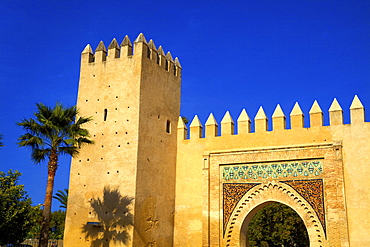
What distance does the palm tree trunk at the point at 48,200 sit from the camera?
33.2ft

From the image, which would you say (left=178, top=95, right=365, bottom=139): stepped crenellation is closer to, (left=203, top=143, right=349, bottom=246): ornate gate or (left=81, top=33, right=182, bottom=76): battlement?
(left=203, top=143, right=349, bottom=246): ornate gate

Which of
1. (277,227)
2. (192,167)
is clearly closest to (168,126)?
(192,167)

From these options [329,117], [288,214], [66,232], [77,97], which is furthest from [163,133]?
[288,214]

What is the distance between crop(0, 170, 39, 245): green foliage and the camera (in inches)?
450

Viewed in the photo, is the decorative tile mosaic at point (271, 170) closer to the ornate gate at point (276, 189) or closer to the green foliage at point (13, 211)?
the ornate gate at point (276, 189)

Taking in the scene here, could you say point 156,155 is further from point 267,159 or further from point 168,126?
point 267,159

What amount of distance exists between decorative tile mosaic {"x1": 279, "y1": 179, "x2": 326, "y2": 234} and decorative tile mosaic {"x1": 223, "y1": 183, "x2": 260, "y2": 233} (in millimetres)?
1294

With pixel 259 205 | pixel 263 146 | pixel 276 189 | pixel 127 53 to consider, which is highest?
pixel 127 53

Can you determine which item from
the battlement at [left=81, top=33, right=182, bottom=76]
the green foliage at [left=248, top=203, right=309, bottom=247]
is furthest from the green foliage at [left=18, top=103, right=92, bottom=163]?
the green foliage at [left=248, top=203, right=309, bottom=247]

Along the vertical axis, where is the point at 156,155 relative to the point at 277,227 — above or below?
above

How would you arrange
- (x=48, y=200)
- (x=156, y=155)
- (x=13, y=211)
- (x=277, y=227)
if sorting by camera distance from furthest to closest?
(x=277, y=227), (x=156, y=155), (x=13, y=211), (x=48, y=200)

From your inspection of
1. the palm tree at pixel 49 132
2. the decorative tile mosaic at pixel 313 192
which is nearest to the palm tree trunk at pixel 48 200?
the palm tree at pixel 49 132

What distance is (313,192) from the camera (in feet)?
39.4

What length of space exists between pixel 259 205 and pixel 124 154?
4.31 m
